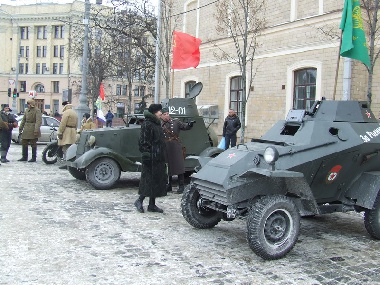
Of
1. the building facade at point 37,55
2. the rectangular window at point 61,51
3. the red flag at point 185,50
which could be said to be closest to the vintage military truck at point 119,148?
the red flag at point 185,50

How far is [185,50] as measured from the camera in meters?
15.8

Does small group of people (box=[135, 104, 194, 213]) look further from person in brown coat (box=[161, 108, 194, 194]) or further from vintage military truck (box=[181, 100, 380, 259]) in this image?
person in brown coat (box=[161, 108, 194, 194])

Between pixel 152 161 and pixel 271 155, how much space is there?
8.14 feet

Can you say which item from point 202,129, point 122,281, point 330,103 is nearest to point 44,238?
point 122,281

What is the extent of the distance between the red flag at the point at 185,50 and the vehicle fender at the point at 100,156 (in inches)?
249

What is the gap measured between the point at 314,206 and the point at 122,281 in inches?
101

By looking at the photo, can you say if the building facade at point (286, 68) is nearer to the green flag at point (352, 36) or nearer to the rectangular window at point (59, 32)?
the green flag at point (352, 36)

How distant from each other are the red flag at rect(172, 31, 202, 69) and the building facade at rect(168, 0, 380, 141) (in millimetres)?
3572

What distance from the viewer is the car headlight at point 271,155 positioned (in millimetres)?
5406

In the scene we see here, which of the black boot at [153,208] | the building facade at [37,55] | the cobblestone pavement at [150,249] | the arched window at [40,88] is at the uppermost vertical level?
the building facade at [37,55]

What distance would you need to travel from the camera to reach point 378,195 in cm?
639

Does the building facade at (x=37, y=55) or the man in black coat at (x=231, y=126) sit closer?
the man in black coat at (x=231, y=126)

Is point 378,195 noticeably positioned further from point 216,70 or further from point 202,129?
point 216,70

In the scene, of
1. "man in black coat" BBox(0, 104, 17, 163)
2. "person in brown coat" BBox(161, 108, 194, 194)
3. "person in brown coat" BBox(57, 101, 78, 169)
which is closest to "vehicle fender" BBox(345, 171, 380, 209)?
"person in brown coat" BBox(161, 108, 194, 194)
